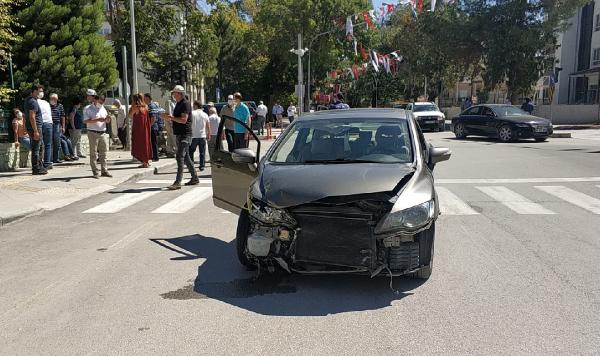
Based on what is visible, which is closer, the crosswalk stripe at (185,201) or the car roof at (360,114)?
the car roof at (360,114)

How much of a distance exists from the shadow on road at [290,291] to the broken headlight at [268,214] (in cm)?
65

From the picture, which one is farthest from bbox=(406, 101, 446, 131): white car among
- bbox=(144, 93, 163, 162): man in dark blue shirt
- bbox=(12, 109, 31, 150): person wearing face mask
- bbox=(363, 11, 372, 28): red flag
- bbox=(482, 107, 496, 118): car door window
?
bbox=(12, 109, 31, 150): person wearing face mask

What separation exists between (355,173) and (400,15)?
56.4m

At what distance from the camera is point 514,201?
29.6 ft

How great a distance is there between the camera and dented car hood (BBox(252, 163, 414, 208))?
444 centimetres

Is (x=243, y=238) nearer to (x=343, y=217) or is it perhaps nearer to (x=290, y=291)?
(x=290, y=291)

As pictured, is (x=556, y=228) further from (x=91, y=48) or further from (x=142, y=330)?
(x=91, y=48)

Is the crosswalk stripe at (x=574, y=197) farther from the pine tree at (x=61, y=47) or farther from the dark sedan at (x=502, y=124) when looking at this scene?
the pine tree at (x=61, y=47)

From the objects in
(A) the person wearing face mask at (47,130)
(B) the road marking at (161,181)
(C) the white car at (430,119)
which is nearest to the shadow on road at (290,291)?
(B) the road marking at (161,181)

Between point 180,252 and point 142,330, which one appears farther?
point 180,252

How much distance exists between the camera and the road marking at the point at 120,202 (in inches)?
341

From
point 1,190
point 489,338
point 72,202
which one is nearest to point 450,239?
point 489,338

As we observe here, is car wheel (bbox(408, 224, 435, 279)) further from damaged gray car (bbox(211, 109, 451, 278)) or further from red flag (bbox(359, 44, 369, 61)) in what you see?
red flag (bbox(359, 44, 369, 61))

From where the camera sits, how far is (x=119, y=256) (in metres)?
5.95
